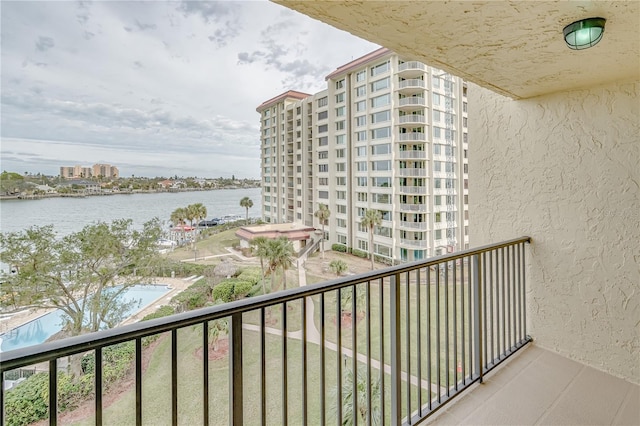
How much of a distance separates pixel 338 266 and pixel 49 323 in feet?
14.8

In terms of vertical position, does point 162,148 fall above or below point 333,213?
above

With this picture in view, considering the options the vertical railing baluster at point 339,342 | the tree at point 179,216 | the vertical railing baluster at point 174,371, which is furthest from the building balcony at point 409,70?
the vertical railing baluster at point 174,371

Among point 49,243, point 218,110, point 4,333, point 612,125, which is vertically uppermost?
point 218,110

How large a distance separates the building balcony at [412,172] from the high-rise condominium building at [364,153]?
2 centimetres

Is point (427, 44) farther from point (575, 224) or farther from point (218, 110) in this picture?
point (218, 110)

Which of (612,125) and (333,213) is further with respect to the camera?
(333,213)

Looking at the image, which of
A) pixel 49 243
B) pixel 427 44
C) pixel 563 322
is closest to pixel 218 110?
pixel 49 243

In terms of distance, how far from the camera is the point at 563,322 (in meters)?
2.39

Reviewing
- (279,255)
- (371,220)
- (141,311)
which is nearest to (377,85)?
(371,220)

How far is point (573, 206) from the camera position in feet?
7.54

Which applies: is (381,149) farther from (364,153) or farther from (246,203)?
(246,203)

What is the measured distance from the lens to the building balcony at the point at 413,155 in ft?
23.0

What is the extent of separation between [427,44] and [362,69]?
22.5 ft

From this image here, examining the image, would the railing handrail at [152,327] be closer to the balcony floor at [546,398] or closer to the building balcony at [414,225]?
the balcony floor at [546,398]
